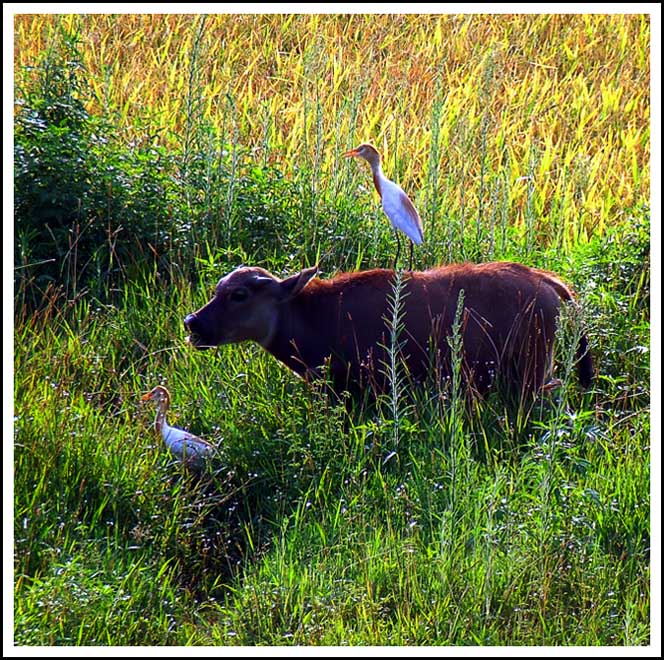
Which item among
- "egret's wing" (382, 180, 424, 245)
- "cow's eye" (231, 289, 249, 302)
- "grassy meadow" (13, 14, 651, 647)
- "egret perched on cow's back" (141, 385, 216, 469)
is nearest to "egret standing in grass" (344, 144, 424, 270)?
"egret's wing" (382, 180, 424, 245)

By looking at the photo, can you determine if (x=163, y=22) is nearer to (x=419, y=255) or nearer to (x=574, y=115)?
(x=574, y=115)

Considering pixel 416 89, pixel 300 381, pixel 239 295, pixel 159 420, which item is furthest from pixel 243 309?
pixel 416 89

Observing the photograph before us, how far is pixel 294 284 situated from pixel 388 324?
0.56 metres

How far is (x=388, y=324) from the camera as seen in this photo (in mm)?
5965

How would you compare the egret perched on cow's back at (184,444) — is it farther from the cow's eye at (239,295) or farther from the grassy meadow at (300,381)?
the cow's eye at (239,295)

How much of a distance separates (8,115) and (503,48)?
562 cm

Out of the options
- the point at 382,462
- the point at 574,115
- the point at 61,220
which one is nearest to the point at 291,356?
the point at 382,462

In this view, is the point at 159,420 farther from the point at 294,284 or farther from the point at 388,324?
the point at 388,324

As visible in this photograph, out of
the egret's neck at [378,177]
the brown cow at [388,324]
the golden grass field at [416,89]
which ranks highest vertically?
the golden grass field at [416,89]

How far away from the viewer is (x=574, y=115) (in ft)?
30.8

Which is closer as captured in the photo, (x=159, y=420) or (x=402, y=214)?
(x=159, y=420)

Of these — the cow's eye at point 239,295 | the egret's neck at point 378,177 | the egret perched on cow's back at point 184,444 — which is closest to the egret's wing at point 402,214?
the egret's neck at point 378,177

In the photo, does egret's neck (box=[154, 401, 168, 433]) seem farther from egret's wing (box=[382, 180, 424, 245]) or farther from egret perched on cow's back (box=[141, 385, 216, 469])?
egret's wing (box=[382, 180, 424, 245])

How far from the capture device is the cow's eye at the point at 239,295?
19.9 ft
